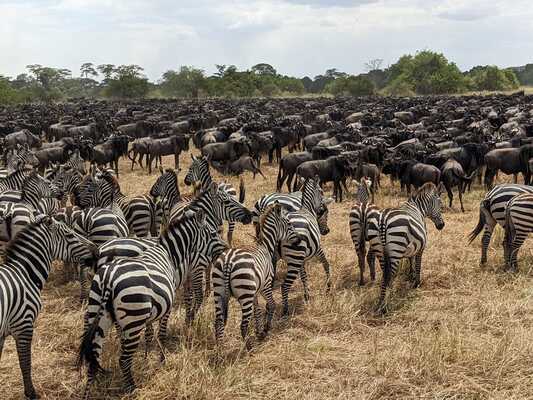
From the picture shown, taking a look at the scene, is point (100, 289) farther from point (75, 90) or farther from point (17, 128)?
point (75, 90)

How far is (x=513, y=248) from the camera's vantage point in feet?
30.2

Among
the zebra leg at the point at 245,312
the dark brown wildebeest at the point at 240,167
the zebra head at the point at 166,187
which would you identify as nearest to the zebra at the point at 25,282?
the zebra leg at the point at 245,312

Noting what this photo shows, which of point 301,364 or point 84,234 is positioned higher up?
point 84,234

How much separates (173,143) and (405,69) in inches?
3086

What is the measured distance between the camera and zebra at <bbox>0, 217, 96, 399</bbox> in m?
5.36

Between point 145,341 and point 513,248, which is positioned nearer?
point 145,341

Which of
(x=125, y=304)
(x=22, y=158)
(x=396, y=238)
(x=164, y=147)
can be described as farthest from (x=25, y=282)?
(x=164, y=147)

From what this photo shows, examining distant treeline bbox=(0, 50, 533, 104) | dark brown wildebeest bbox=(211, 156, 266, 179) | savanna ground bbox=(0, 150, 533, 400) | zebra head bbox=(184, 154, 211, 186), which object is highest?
distant treeline bbox=(0, 50, 533, 104)

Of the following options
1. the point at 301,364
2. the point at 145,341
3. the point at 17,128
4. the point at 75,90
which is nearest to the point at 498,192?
the point at 301,364

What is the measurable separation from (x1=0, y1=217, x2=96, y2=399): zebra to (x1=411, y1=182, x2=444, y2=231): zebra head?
6.08 m

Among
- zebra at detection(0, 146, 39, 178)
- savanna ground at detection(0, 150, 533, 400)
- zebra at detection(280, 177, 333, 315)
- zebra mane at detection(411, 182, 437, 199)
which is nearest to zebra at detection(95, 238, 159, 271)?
savanna ground at detection(0, 150, 533, 400)

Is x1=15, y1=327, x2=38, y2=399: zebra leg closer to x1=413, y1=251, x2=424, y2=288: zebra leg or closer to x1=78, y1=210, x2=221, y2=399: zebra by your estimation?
x1=78, y1=210, x2=221, y2=399: zebra

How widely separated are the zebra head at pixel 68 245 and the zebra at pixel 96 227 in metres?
1.19

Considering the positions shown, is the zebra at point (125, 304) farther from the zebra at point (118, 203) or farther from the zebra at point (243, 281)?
the zebra at point (118, 203)
